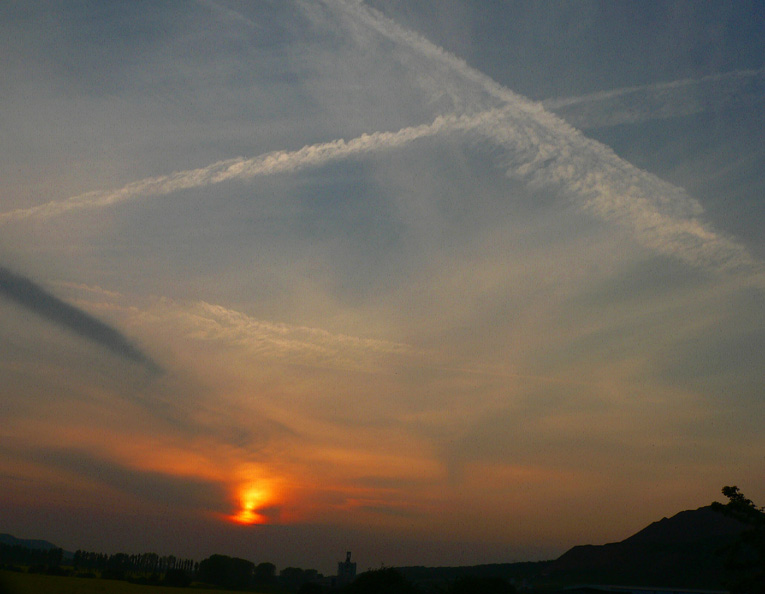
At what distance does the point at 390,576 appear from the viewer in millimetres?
89688

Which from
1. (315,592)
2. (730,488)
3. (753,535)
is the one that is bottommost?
(315,592)

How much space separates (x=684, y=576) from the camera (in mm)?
182500

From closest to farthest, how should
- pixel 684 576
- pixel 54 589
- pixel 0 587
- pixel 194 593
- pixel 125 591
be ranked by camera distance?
pixel 0 587 → pixel 54 589 → pixel 125 591 → pixel 194 593 → pixel 684 576

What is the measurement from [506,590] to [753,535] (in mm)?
56604

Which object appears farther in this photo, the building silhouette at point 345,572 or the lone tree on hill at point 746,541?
the building silhouette at point 345,572

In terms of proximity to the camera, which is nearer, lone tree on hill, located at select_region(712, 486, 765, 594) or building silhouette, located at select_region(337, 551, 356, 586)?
lone tree on hill, located at select_region(712, 486, 765, 594)

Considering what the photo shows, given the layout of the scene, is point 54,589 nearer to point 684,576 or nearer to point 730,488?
point 730,488

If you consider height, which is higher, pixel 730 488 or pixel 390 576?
pixel 730 488

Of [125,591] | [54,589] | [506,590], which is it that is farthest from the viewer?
[506,590]

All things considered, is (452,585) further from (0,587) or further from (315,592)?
(0,587)

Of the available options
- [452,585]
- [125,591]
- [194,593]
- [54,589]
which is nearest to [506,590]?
[452,585]

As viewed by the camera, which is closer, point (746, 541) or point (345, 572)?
point (746, 541)

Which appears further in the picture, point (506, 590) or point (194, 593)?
point (506, 590)

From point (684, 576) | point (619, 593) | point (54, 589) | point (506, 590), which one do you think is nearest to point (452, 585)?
point (506, 590)
